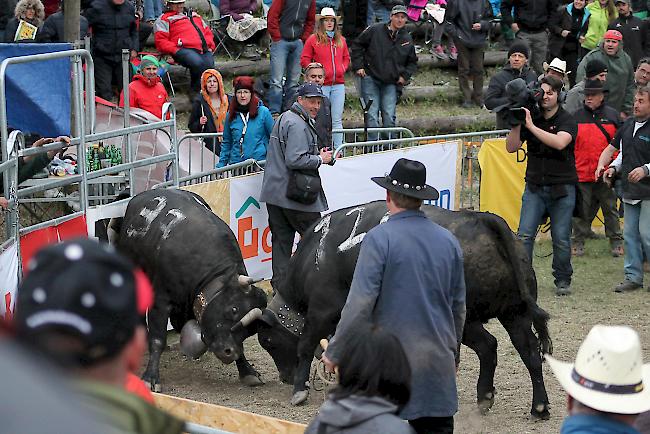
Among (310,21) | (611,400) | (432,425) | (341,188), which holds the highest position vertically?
(310,21)

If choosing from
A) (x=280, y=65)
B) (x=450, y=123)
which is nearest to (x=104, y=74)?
(x=280, y=65)

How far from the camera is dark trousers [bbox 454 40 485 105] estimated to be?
17.7m

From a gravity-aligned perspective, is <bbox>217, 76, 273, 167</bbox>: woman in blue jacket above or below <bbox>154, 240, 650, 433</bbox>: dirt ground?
above

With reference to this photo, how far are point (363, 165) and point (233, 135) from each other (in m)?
1.41

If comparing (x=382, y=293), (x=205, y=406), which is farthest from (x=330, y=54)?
(x=382, y=293)

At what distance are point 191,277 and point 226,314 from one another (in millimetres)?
424

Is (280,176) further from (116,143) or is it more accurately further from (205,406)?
(205,406)

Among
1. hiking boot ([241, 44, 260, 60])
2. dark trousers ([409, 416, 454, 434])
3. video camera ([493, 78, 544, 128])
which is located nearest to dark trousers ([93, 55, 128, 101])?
hiking boot ([241, 44, 260, 60])

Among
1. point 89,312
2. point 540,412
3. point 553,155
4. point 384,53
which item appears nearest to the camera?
point 89,312

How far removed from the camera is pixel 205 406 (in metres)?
6.77

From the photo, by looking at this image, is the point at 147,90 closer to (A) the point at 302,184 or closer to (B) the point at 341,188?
(B) the point at 341,188

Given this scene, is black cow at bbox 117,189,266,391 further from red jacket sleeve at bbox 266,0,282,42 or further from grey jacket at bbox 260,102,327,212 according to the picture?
red jacket sleeve at bbox 266,0,282,42

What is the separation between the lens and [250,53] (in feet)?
59.3

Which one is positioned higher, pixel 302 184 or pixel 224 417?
pixel 302 184
